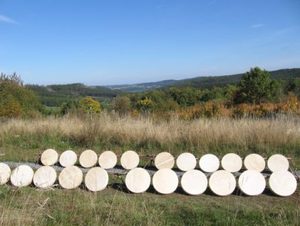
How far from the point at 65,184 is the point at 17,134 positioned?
6252 millimetres

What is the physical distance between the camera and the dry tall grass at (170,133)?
10.6 meters

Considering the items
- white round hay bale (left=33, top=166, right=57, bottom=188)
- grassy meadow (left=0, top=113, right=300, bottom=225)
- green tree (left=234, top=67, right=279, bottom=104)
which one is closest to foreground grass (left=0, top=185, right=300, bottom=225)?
grassy meadow (left=0, top=113, right=300, bottom=225)

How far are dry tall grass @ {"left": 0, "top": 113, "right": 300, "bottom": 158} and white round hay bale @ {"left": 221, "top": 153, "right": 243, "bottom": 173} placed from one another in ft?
6.41

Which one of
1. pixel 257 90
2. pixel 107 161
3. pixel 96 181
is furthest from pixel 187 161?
pixel 257 90

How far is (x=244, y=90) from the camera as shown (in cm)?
3556

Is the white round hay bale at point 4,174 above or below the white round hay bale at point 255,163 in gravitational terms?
above

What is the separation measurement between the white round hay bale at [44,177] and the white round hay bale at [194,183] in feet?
6.91

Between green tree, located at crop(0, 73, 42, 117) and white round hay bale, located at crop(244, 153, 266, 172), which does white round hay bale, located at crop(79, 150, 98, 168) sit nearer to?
white round hay bale, located at crop(244, 153, 266, 172)

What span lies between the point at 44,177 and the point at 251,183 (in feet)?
10.8

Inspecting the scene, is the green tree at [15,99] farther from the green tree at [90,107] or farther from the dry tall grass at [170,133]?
the dry tall grass at [170,133]

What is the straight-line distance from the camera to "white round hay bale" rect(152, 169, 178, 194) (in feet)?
23.0

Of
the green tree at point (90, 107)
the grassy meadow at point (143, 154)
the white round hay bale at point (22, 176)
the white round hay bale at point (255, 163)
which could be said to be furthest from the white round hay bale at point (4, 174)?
the green tree at point (90, 107)

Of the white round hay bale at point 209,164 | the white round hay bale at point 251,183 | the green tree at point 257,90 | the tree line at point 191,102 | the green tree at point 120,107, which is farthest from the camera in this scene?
the green tree at point 257,90

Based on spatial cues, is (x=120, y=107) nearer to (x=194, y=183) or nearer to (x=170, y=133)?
Result: (x=170, y=133)
